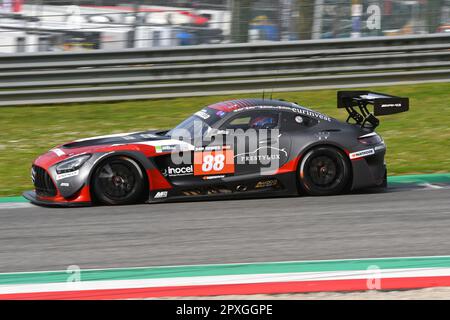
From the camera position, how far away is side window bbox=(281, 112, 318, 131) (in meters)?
8.96

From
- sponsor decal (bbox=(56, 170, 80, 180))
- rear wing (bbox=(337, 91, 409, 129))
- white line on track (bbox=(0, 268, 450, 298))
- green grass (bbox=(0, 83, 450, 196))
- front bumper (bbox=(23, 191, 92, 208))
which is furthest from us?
green grass (bbox=(0, 83, 450, 196))

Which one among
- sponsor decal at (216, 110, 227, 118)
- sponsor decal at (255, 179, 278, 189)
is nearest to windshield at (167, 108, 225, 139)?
sponsor decal at (216, 110, 227, 118)

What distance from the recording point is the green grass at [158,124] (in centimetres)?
1084

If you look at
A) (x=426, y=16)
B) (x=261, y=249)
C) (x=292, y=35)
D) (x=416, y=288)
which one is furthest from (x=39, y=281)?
(x=426, y=16)

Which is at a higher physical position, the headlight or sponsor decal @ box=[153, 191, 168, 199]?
the headlight

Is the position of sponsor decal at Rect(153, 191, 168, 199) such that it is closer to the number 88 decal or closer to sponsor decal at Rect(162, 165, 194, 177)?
sponsor decal at Rect(162, 165, 194, 177)

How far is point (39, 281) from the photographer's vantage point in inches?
239

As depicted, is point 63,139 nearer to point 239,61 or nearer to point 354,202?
point 239,61

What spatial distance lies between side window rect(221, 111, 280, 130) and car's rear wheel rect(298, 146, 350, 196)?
1.74ft

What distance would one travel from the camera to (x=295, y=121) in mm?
9008

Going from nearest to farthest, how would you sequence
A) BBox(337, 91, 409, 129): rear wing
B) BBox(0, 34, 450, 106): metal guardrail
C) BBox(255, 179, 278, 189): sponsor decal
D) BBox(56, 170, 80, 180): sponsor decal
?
BBox(56, 170, 80, 180): sponsor decal, BBox(255, 179, 278, 189): sponsor decal, BBox(337, 91, 409, 129): rear wing, BBox(0, 34, 450, 106): metal guardrail

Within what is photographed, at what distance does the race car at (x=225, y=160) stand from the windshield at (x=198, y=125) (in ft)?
0.04

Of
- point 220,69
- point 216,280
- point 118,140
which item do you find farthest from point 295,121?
point 220,69

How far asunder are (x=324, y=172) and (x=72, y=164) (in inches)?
108
